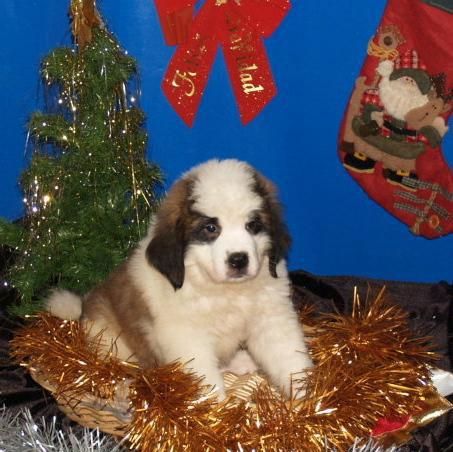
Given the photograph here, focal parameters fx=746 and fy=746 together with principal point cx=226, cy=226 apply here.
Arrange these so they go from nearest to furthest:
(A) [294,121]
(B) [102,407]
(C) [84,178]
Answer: (B) [102,407]
(C) [84,178]
(A) [294,121]

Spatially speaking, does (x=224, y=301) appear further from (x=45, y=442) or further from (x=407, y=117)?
(x=407, y=117)

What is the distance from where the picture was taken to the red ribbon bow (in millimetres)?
3396

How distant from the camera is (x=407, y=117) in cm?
334

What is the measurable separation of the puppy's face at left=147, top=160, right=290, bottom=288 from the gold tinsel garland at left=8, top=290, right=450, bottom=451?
357 millimetres

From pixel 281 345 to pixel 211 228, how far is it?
544 mm

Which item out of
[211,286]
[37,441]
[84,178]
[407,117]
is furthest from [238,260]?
[407,117]

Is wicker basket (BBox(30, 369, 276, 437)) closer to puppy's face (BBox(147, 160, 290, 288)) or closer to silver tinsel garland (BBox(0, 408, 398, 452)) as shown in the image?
silver tinsel garland (BBox(0, 408, 398, 452))

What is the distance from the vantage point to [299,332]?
278 cm

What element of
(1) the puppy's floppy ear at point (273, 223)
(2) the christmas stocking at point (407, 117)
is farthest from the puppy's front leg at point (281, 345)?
(2) the christmas stocking at point (407, 117)

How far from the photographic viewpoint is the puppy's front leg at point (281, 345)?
8.90 feet

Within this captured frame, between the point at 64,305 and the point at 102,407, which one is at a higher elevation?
the point at 64,305

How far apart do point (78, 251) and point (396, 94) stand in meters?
1.58

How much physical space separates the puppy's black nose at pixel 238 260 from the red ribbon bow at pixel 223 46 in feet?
4.40

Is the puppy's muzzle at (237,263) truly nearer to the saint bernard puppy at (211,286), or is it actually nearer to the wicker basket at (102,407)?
the saint bernard puppy at (211,286)
